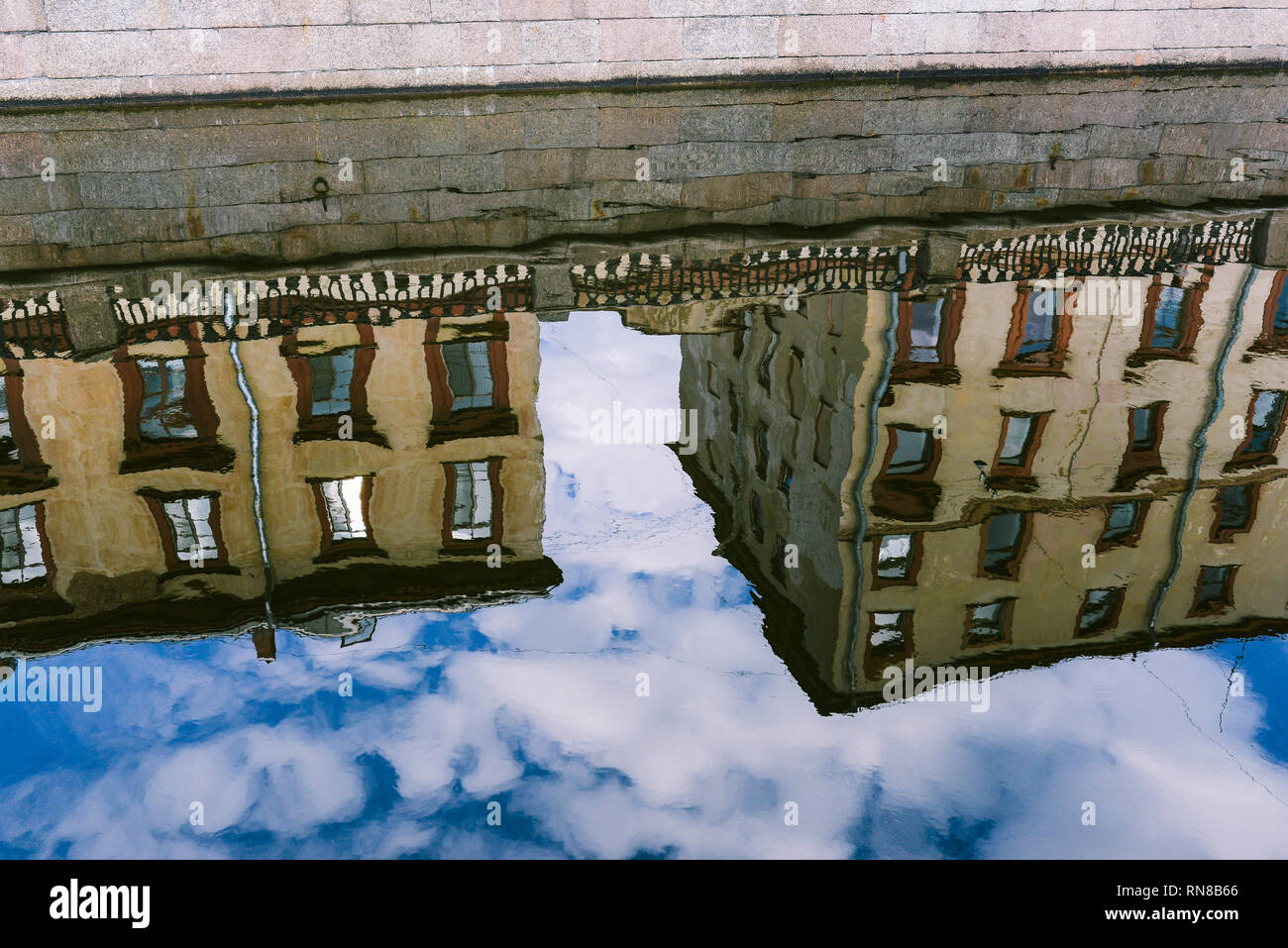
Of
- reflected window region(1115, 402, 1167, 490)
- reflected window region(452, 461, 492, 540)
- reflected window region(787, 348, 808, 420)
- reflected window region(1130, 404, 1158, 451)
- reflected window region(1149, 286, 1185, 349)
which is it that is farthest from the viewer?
reflected window region(1149, 286, 1185, 349)

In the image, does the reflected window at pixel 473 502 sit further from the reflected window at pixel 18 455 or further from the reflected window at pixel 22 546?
the reflected window at pixel 18 455

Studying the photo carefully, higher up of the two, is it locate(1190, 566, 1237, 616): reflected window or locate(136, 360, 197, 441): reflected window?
locate(136, 360, 197, 441): reflected window

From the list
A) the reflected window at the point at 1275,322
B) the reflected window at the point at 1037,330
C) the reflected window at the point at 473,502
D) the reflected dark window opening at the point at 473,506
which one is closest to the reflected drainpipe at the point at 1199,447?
the reflected window at the point at 1275,322

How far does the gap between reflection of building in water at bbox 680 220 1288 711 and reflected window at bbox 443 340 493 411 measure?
212cm

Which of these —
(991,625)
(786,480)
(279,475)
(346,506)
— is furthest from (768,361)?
(279,475)

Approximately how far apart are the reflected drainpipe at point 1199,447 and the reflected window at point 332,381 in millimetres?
7994

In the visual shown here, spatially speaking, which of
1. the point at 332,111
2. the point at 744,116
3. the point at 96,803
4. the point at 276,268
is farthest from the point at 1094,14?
the point at 96,803

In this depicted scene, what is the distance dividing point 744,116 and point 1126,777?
49.6 ft

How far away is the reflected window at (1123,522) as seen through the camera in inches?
391

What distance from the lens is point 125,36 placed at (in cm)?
1753

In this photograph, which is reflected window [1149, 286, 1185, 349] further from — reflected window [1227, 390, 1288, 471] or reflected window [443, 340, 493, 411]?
reflected window [443, 340, 493, 411]

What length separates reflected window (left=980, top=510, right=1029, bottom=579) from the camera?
962 centimetres

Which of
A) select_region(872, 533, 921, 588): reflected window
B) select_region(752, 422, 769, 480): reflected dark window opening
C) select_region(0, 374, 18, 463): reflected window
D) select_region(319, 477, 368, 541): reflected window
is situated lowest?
select_region(872, 533, 921, 588): reflected window

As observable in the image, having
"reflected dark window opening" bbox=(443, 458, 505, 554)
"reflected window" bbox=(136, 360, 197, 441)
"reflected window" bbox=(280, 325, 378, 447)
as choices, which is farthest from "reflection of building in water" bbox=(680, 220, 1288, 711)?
"reflected window" bbox=(136, 360, 197, 441)
